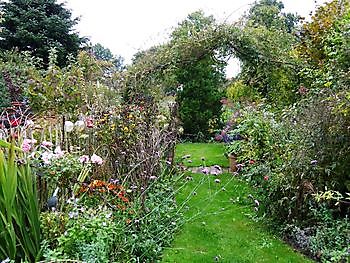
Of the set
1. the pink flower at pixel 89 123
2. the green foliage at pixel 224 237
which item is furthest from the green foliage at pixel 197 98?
the pink flower at pixel 89 123

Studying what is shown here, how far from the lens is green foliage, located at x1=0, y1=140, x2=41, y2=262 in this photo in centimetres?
240

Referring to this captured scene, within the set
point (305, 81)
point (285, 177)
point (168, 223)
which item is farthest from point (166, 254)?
point (305, 81)

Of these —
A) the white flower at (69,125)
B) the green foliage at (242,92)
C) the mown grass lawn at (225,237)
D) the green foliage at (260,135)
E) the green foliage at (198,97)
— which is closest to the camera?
the mown grass lawn at (225,237)

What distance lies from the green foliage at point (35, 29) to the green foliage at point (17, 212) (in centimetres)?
1258

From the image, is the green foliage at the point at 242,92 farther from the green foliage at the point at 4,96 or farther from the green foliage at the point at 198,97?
the green foliage at the point at 4,96

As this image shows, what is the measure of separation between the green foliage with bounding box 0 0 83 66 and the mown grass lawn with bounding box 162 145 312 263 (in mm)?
11575

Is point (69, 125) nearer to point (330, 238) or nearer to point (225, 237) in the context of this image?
point (225, 237)

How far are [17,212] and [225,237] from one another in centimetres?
202

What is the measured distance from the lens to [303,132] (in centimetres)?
375

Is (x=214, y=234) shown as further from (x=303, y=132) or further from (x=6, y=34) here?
(x=6, y=34)

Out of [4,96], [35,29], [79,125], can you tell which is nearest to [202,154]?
[79,125]

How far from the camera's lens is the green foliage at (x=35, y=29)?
14.4 m

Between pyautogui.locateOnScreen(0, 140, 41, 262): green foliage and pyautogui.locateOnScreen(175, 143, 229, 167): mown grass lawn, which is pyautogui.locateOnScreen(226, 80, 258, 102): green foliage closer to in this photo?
pyautogui.locateOnScreen(175, 143, 229, 167): mown grass lawn

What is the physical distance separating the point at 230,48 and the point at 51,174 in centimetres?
646
